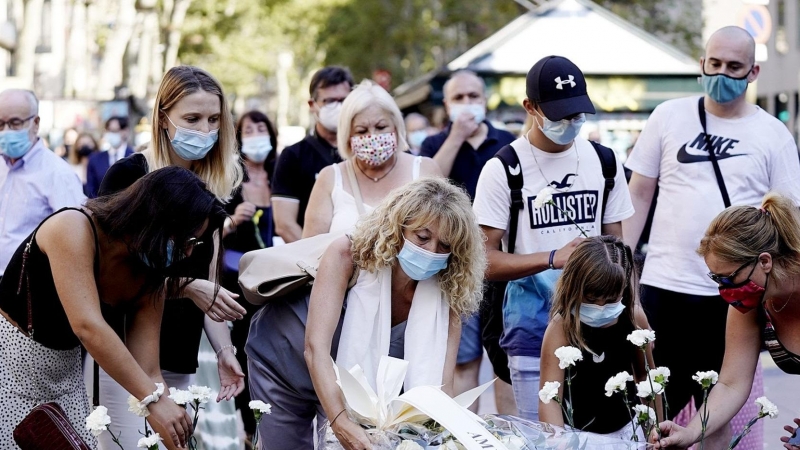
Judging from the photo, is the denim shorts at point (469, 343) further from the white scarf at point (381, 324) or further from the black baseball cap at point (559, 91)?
the white scarf at point (381, 324)

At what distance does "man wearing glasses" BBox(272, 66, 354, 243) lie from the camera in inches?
264

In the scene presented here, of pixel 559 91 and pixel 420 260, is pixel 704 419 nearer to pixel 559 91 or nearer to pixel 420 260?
pixel 420 260

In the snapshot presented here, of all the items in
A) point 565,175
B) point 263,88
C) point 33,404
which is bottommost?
point 263,88

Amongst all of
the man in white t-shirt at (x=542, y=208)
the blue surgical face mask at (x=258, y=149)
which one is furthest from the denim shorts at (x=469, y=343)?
the blue surgical face mask at (x=258, y=149)

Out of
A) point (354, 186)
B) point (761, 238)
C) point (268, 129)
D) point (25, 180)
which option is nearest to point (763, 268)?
point (761, 238)

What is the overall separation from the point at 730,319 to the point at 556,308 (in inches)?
25.0

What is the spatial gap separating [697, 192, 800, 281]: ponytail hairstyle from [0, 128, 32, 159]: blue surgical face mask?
4.32m

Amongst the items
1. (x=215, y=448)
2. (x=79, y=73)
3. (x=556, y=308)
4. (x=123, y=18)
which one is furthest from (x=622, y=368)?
(x=79, y=73)

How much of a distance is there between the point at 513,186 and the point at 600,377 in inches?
38.6

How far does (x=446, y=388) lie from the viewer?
408 centimetres

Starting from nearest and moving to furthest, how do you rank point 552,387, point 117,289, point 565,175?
point 552,387, point 117,289, point 565,175

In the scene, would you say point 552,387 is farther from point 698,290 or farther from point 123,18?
point 123,18

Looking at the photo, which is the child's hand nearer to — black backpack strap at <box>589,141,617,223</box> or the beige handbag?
black backpack strap at <box>589,141,617,223</box>

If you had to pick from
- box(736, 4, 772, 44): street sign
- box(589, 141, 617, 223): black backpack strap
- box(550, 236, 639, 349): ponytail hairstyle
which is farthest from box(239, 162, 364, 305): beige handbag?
box(736, 4, 772, 44): street sign
